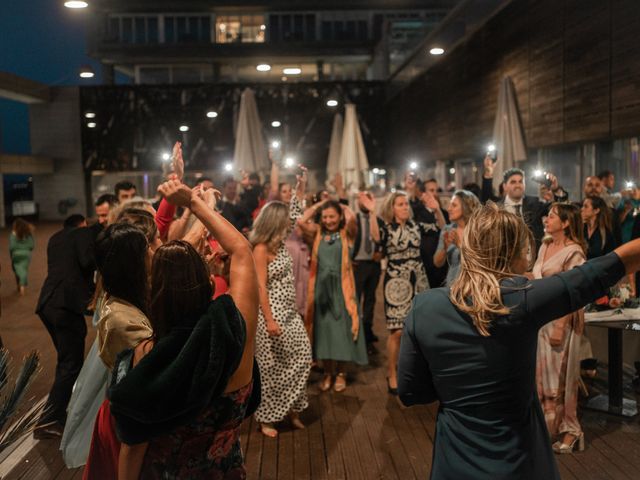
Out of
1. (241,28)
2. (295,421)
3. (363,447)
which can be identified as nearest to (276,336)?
(295,421)

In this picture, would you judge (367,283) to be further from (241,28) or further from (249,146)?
(241,28)

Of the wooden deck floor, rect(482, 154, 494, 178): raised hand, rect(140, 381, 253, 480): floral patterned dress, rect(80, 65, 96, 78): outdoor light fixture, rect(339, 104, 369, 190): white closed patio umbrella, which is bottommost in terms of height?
the wooden deck floor

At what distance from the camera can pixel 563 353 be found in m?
4.62

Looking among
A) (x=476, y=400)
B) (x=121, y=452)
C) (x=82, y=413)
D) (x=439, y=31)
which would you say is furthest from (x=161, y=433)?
(x=439, y=31)

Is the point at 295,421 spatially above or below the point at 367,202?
below

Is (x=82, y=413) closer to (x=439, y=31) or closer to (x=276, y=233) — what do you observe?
(x=276, y=233)

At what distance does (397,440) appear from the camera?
4.78 m

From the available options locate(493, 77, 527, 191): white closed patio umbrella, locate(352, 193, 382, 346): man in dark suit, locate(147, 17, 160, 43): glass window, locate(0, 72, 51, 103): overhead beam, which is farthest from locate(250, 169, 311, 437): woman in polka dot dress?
locate(147, 17, 160, 43): glass window

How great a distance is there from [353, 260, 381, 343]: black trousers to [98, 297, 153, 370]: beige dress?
4.57 meters

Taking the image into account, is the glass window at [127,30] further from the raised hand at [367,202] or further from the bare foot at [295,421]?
the bare foot at [295,421]

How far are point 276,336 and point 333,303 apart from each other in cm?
103

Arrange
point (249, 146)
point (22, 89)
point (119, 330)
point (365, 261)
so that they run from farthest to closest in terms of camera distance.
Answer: point (22, 89)
point (249, 146)
point (365, 261)
point (119, 330)

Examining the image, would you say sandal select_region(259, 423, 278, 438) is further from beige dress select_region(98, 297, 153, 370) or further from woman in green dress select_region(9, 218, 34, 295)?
woman in green dress select_region(9, 218, 34, 295)

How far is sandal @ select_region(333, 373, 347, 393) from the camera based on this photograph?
6.00m
